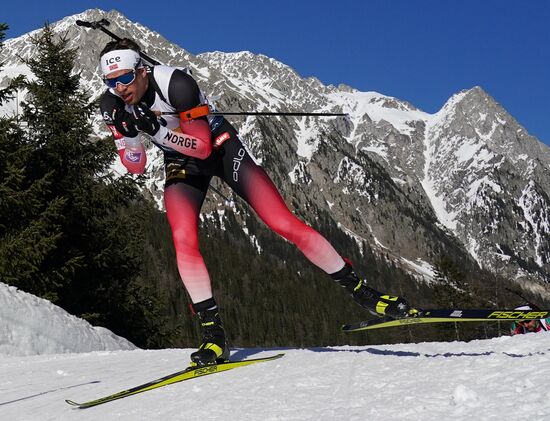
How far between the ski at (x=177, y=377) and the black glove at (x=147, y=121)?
2105 millimetres

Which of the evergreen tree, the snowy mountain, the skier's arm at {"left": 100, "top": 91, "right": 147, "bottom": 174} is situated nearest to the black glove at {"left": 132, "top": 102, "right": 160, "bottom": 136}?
the skier's arm at {"left": 100, "top": 91, "right": 147, "bottom": 174}

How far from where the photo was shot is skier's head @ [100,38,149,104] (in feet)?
17.6

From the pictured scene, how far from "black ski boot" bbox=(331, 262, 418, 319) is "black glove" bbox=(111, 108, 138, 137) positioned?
87.7 inches

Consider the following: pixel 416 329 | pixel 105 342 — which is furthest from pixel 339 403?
pixel 416 329

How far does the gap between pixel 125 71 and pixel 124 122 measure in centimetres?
47

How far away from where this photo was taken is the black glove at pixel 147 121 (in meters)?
5.18

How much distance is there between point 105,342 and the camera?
31.6 feet

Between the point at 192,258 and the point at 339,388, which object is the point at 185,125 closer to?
the point at 192,258

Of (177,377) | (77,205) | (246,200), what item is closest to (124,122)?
(246,200)

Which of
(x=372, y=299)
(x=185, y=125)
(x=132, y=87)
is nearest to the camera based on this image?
(x=372, y=299)

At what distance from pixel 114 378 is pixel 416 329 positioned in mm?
55869

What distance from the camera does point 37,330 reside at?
873 cm

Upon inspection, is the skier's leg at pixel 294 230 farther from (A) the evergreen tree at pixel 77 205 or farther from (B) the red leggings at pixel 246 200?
(A) the evergreen tree at pixel 77 205

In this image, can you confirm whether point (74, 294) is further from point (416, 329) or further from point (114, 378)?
point (416, 329)
